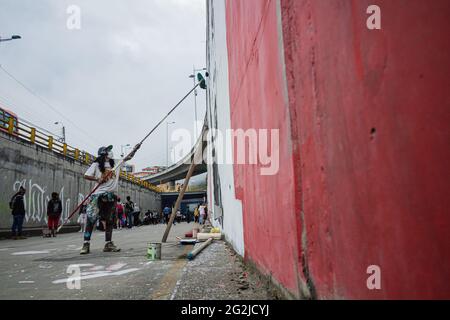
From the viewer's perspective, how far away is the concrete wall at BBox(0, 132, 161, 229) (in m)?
12.7

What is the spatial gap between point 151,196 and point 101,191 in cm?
4056

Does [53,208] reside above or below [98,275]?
above

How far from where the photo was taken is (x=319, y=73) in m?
1.19

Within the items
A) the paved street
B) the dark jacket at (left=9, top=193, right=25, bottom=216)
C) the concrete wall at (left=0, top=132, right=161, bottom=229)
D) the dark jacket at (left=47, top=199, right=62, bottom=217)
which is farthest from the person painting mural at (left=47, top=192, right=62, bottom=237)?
the paved street

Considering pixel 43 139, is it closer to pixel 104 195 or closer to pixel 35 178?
pixel 35 178

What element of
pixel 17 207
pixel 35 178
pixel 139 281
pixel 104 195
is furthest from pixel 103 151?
pixel 35 178

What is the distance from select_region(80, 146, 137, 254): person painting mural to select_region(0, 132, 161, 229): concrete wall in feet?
30.7

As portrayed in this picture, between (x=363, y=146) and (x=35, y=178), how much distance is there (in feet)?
55.3

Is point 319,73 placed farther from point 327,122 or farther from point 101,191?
point 101,191

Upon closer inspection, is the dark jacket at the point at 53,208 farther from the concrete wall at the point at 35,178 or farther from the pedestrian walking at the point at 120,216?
the pedestrian walking at the point at 120,216

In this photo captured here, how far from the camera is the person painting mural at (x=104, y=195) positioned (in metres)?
5.30

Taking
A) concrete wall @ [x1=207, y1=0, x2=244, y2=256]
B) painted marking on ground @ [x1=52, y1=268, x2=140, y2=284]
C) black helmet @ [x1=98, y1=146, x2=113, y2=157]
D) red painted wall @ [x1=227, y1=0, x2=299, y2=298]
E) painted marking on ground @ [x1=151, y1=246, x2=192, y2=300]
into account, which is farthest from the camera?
black helmet @ [x1=98, y1=146, x2=113, y2=157]

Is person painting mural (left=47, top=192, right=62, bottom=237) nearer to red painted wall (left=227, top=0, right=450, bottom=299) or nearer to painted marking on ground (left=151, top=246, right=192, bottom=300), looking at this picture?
painted marking on ground (left=151, top=246, right=192, bottom=300)

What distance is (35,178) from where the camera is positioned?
14977 millimetres
